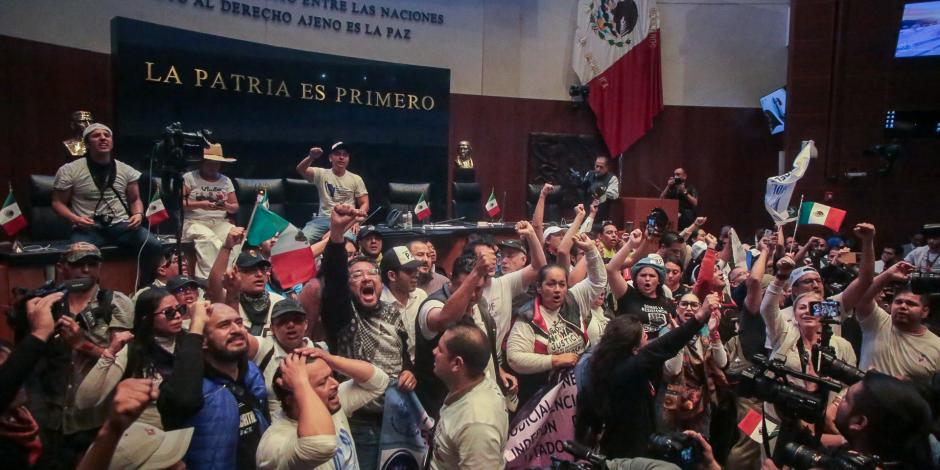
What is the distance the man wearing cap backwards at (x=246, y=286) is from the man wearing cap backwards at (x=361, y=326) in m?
0.32

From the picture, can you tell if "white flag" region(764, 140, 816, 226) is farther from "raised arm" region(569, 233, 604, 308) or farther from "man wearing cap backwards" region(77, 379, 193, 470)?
"man wearing cap backwards" region(77, 379, 193, 470)

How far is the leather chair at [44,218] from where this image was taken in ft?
21.2

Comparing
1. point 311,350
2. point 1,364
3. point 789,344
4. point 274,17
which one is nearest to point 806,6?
point 274,17

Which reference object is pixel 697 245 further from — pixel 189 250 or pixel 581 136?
pixel 581 136

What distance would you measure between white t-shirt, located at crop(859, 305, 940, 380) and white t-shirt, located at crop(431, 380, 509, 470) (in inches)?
95.5

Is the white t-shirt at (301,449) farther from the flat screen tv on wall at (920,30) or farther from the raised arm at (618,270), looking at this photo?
the flat screen tv on wall at (920,30)

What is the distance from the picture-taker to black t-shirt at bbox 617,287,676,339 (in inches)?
157

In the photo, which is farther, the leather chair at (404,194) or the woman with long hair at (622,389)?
the leather chair at (404,194)

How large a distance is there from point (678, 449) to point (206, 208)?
4.52 metres

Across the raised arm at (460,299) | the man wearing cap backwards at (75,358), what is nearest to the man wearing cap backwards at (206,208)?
the man wearing cap backwards at (75,358)

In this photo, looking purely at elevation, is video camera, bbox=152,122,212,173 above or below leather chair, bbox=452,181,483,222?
above

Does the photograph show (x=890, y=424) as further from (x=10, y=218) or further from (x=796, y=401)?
(x=10, y=218)

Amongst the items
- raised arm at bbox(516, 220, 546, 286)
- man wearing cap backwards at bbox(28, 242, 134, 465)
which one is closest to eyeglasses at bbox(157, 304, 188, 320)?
man wearing cap backwards at bbox(28, 242, 134, 465)

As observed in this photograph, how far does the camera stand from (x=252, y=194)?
860cm
